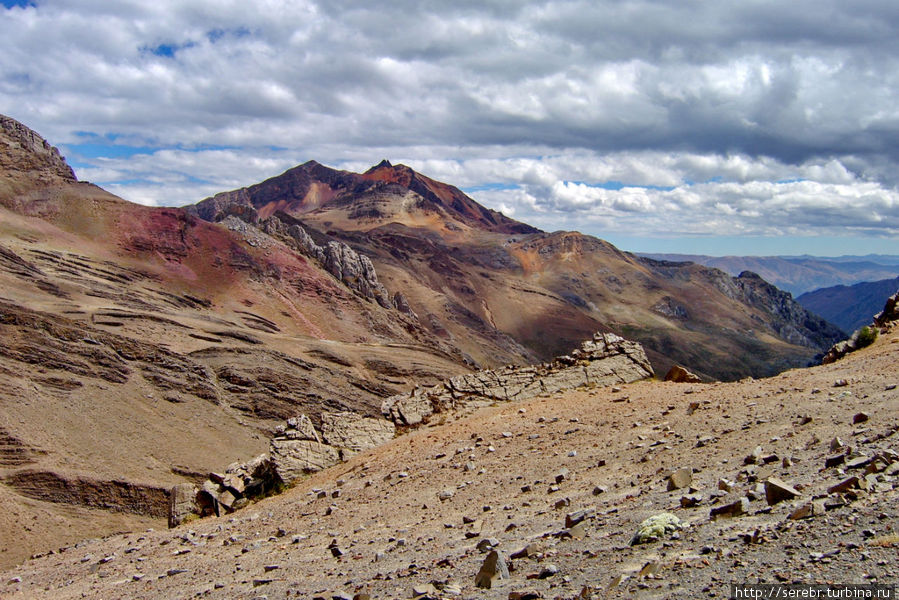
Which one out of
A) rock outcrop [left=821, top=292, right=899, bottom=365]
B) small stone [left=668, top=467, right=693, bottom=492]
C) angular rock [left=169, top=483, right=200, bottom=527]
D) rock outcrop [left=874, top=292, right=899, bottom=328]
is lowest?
angular rock [left=169, top=483, right=200, bottom=527]

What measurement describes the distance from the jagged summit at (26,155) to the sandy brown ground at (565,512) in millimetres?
74016

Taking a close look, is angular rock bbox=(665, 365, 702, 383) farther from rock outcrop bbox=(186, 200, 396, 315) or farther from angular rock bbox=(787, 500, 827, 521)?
rock outcrop bbox=(186, 200, 396, 315)

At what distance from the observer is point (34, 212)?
228 feet

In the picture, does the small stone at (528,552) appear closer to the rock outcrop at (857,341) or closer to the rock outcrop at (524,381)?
the rock outcrop at (524,381)

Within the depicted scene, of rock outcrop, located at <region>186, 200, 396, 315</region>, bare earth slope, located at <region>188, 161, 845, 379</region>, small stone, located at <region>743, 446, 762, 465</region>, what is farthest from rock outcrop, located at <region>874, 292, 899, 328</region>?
bare earth slope, located at <region>188, 161, 845, 379</region>

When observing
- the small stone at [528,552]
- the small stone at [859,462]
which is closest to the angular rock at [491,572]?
the small stone at [528,552]

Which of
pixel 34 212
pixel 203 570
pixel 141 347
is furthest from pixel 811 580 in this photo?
pixel 34 212

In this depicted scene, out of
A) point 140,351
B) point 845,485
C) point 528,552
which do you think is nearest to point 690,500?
point 845,485

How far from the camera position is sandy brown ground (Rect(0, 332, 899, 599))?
6.44 meters

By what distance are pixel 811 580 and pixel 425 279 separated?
117 metres

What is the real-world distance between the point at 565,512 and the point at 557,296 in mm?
133391

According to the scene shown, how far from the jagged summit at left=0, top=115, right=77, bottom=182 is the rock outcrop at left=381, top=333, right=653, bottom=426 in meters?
75.4

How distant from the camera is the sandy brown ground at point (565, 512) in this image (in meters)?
6.44

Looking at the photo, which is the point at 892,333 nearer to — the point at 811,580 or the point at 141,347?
the point at 811,580
